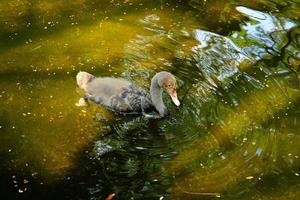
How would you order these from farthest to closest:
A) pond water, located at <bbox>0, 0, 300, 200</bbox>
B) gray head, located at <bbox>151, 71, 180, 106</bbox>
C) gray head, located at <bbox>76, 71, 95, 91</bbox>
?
1. gray head, located at <bbox>76, 71, 95, 91</bbox>
2. gray head, located at <bbox>151, 71, 180, 106</bbox>
3. pond water, located at <bbox>0, 0, 300, 200</bbox>

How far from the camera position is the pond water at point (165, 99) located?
3492 mm

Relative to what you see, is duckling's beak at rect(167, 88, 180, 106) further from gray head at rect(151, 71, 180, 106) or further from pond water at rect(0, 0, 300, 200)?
pond water at rect(0, 0, 300, 200)

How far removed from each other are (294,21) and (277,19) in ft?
0.61

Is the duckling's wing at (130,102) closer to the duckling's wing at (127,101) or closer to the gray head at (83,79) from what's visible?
the duckling's wing at (127,101)

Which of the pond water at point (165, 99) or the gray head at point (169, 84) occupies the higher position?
the gray head at point (169, 84)

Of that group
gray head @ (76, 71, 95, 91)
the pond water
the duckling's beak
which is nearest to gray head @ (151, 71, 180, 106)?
the duckling's beak

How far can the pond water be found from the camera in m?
3.49

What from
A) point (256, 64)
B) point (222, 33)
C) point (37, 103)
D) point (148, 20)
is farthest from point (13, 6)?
point (256, 64)

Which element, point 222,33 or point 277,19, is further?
point 277,19

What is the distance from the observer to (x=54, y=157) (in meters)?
3.63

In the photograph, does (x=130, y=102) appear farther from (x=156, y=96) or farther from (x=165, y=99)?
(x=165, y=99)

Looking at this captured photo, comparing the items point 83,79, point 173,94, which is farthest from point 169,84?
point 83,79

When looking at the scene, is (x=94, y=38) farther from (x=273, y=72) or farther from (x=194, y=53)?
(x=273, y=72)

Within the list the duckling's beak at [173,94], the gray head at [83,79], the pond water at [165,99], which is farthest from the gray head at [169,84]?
the gray head at [83,79]
